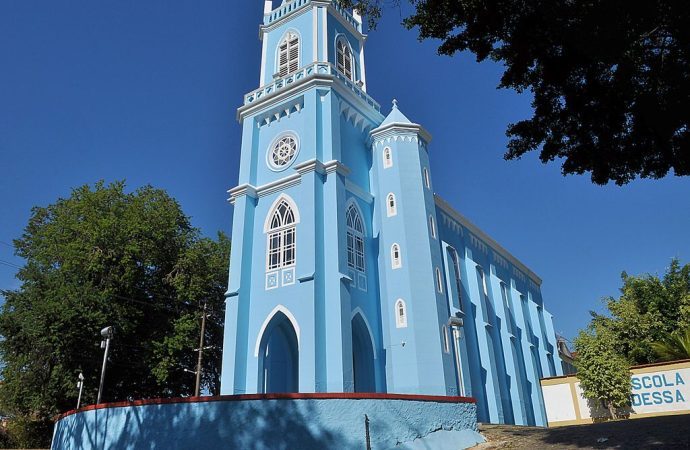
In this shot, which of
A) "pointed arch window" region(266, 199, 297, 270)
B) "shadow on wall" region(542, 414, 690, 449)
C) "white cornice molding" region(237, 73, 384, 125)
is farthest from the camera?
"white cornice molding" region(237, 73, 384, 125)

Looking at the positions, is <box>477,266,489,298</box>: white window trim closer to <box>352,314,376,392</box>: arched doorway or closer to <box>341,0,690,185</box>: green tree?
<box>352,314,376,392</box>: arched doorway

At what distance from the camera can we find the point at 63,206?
29.5 metres

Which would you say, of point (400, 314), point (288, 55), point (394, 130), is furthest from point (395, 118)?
point (400, 314)

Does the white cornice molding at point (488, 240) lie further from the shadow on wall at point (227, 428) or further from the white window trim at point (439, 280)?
the shadow on wall at point (227, 428)

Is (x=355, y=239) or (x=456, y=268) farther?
(x=456, y=268)

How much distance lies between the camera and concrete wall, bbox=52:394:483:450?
439 inches

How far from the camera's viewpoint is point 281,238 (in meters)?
21.2

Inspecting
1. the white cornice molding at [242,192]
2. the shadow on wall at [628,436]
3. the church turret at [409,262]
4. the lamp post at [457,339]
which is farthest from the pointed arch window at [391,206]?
the shadow on wall at [628,436]

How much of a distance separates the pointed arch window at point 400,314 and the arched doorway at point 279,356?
433 cm

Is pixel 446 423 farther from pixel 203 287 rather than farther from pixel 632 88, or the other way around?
pixel 203 287

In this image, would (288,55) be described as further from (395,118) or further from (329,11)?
(395,118)

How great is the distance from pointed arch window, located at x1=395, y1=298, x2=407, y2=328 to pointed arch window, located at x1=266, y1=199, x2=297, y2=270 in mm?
4395

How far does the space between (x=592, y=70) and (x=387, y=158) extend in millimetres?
14721

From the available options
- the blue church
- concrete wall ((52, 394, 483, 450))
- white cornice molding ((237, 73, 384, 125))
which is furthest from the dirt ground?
white cornice molding ((237, 73, 384, 125))
